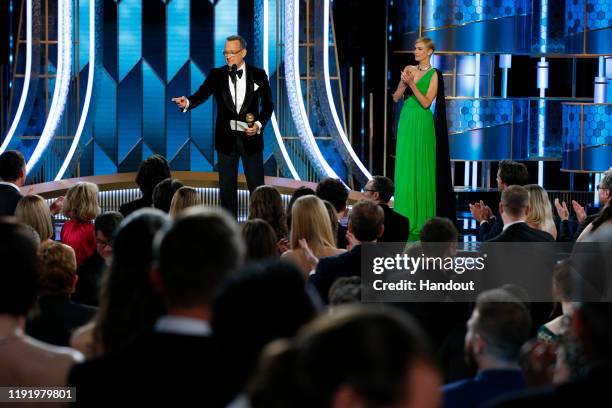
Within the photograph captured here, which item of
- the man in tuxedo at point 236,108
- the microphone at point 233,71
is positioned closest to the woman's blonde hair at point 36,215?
the man in tuxedo at point 236,108

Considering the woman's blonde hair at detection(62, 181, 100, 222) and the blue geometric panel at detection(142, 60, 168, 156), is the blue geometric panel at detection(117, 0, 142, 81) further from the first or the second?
the woman's blonde hair at detection(62, 181, 100, 222)

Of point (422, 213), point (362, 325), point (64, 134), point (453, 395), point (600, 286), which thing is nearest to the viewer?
point (362, 325)

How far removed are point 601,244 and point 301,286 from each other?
2621 millimetres

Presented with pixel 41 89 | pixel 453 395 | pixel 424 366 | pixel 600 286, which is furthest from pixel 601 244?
pixel 41 89

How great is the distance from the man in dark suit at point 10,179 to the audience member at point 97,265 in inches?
48.8

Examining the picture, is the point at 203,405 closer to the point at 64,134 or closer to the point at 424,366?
the point at 424,366

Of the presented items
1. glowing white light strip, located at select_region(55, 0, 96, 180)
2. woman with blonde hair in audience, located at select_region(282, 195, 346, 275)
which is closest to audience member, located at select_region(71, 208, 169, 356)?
woman with blonde hair in audience, located at select_region(282, 195, 346, 275)

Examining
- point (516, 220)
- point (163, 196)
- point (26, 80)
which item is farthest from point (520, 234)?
point (26, 80)

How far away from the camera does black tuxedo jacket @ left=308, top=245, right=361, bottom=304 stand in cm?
394

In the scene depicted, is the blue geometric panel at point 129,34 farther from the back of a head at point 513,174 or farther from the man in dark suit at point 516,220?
the man in dark suit at point 516,220

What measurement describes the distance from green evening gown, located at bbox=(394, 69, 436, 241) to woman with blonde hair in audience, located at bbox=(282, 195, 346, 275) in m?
2.49

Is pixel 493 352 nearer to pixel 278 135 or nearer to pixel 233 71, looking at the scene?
pixel 233 71

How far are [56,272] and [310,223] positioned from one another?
4.16 ft

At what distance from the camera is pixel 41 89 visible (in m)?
8.20
